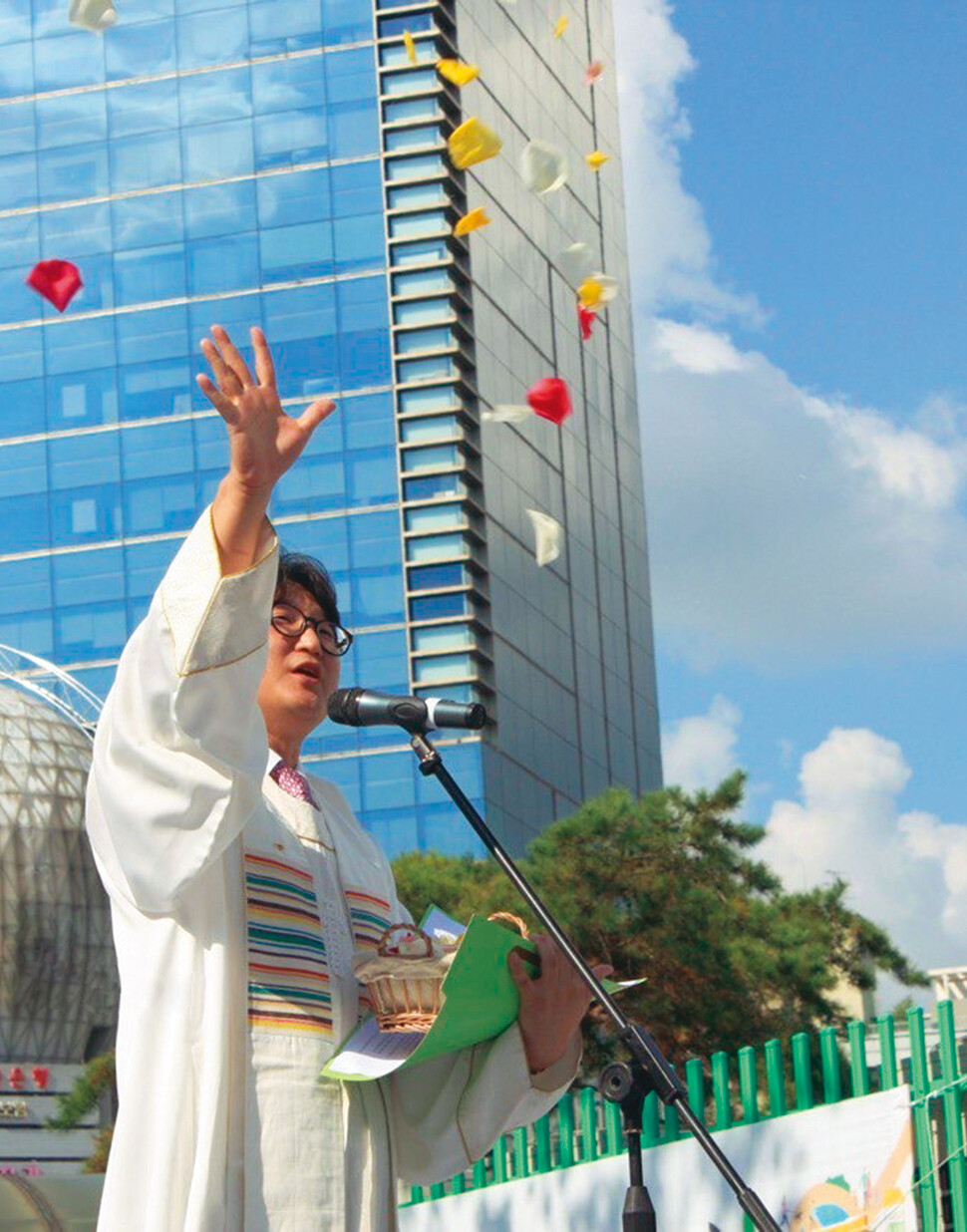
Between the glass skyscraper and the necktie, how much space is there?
48374 millimetres

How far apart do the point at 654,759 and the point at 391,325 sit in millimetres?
23211

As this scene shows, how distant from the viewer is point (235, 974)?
4.15 m

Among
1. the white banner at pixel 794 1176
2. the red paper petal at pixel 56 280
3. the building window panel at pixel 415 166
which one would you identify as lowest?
the white banner at pixel 794 1176

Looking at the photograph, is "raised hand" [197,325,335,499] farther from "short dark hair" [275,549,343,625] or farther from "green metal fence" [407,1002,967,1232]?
"green metal fence" [407,1002,967,1232]

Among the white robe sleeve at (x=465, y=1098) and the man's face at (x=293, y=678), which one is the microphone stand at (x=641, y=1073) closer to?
the white robe sleeve at (x=465, y=1098)

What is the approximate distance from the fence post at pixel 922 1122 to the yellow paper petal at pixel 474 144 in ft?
15.1

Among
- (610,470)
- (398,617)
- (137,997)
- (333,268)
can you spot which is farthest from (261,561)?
(610,470)

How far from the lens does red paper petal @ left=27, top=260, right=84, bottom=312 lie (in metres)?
11.5

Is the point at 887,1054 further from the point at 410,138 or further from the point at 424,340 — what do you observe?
the point at 410,138

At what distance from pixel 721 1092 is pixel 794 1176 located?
32.0 inches

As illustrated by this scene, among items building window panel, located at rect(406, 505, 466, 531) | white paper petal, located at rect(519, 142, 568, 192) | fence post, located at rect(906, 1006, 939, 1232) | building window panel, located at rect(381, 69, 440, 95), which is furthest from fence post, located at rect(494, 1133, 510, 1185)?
building window panel, located at rect(381, 69, 440, 95)

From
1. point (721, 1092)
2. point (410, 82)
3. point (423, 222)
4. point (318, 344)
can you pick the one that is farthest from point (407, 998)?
point (410, 82)

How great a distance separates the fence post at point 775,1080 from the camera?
923 centimetres

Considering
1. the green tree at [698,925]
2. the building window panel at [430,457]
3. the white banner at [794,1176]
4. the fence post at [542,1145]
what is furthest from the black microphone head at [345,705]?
the building window panel at [430,457]
